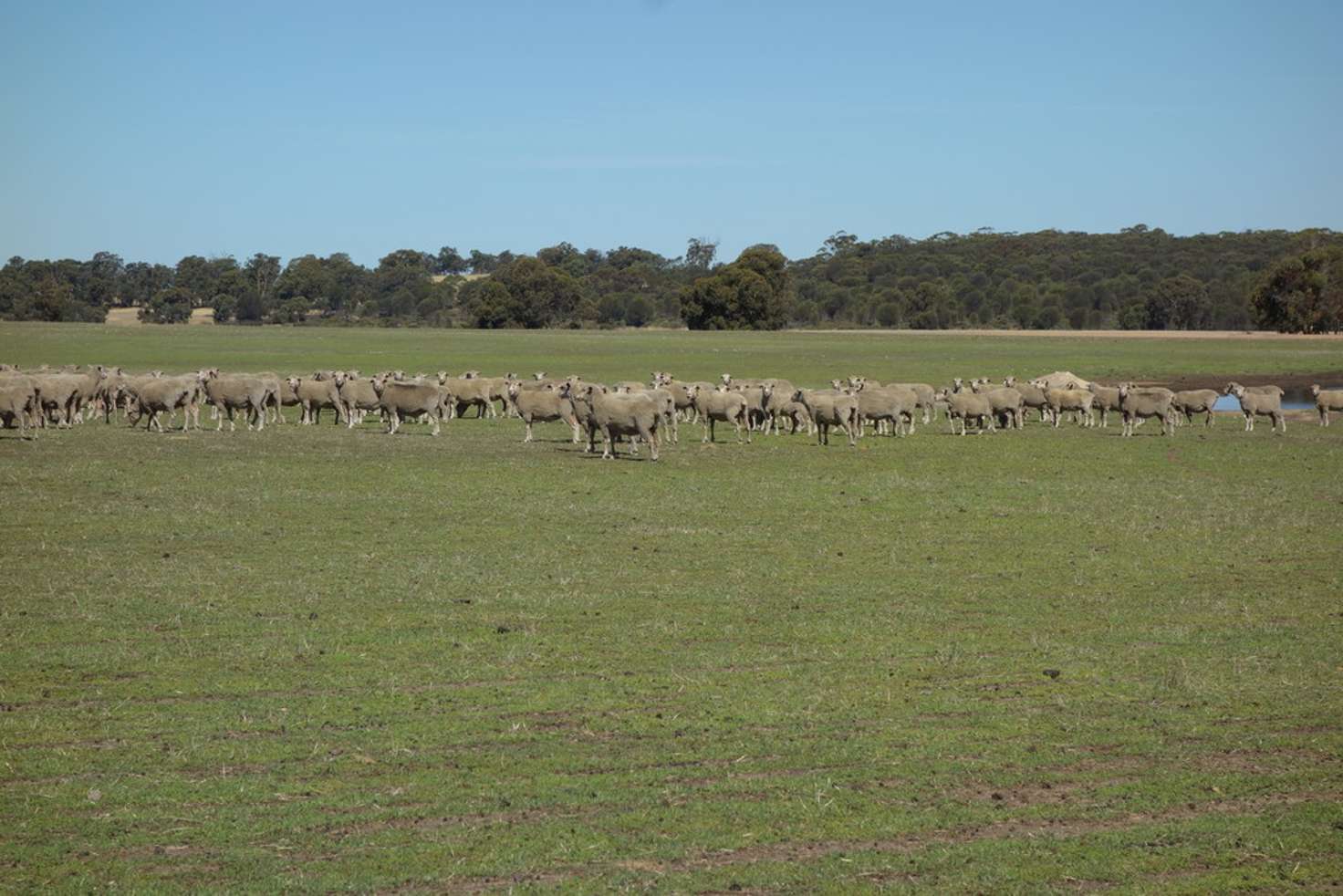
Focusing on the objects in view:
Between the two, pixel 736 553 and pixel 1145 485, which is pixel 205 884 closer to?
pixel 736 553

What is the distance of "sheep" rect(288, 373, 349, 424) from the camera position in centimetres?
3891

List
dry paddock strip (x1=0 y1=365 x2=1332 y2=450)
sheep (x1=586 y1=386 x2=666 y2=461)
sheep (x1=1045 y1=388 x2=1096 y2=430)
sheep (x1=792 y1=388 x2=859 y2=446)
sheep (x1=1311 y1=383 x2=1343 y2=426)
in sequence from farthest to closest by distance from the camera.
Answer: sheep (x1=1045 y1=388 x2=1096 y2=430) → sheep (x1=1311 y1=383 x2=1343 y2=426) → dry paddock strip (x1=0 y1=365 x2=1332 y2=450) → sheep (x1=792 y1=388 x2=859 y2=446) → sheep (x1=586 y1=386 x2=666 y2=461)

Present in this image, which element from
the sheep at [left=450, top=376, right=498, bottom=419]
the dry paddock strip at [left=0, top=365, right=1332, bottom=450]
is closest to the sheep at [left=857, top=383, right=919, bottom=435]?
the dry paddock strip at [left=0, top=365, right=1332, bottom=450]

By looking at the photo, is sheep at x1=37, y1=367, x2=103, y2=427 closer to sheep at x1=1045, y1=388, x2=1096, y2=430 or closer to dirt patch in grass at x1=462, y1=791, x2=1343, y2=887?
sheep at x1=1045, y1=388, x2=1096, y2=430

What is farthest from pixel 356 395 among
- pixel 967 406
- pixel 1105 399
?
pixel 1105 399

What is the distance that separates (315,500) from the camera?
907 inches

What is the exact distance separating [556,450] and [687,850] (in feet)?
77.7

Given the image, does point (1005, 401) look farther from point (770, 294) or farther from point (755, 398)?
point (770, 294)

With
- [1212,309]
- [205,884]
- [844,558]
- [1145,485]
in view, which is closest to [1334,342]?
[1212,309]

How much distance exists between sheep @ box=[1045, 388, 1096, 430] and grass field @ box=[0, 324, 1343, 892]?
15584mm

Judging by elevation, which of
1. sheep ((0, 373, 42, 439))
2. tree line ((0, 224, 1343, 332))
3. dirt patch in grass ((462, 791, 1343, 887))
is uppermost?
tree line ((0, 224, 1343, 332))

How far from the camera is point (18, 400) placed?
32219 mm

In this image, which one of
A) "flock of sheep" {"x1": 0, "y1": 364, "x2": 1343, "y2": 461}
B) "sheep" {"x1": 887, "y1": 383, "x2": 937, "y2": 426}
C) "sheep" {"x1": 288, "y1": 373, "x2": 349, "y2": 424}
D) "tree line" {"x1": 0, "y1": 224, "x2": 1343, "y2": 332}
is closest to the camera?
"flock of sheep" {"x1": 0, "y1": 364, "x2": 1343, "y2": 461}

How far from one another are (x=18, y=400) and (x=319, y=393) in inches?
331
